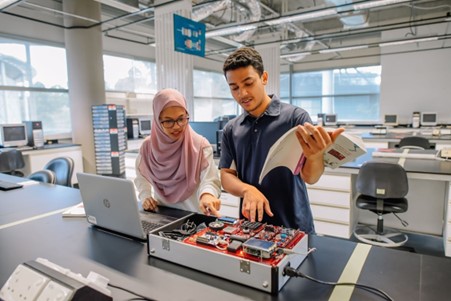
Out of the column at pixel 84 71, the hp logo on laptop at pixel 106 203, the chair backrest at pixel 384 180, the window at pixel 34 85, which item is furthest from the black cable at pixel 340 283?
the window at pixel 34 85

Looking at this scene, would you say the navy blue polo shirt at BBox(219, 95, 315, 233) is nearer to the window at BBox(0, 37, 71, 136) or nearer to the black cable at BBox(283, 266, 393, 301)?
the black cable at BBox(283, 266, 393, 301)

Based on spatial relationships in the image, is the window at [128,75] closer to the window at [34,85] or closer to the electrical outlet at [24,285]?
the window at [34,85]

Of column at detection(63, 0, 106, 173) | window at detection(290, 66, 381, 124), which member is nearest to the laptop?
column at detection(63, 0, 106, 173)

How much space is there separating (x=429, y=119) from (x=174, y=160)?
22.9ft

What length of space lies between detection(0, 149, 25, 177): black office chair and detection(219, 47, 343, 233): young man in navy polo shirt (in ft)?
12.7

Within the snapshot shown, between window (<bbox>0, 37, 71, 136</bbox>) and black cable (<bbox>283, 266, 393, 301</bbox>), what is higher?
window (<bbox>0, 37, 71, 136</bbox>)

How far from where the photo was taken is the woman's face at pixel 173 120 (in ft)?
4.91

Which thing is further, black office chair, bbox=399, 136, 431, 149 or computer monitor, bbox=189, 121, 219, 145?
black office chair, bbox=399, 136, 431, 149

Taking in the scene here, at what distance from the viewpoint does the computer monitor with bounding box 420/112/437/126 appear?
21.6 feet

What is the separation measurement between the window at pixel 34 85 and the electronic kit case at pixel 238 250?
5.67 m

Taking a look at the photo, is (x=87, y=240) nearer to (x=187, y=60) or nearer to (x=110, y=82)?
(x=187, y=60)

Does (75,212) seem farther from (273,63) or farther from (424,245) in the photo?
(273,63)

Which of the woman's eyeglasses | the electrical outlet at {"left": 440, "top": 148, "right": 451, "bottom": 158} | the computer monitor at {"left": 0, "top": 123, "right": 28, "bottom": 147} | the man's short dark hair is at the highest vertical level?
the man's short dark hair

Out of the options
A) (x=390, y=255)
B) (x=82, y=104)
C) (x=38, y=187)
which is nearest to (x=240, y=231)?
(x=390, y=255)
